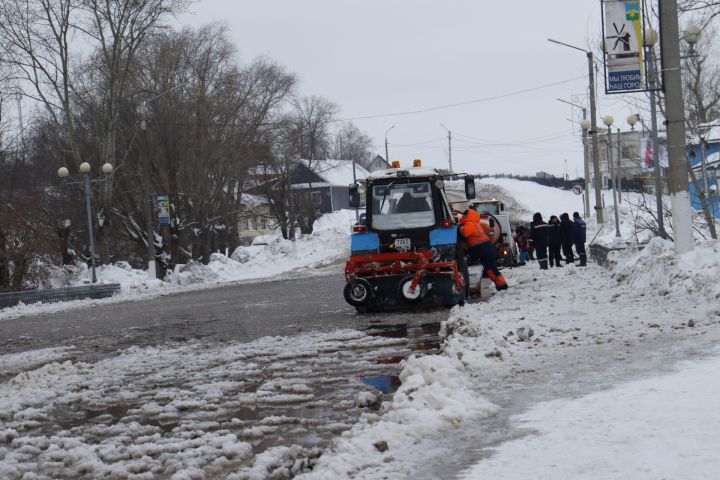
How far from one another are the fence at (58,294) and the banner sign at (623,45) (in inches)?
752

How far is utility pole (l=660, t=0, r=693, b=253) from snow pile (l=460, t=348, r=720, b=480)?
7.90 meters

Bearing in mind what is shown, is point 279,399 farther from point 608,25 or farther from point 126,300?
point 126,300

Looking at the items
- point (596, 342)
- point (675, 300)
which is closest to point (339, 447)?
point (596, 342)

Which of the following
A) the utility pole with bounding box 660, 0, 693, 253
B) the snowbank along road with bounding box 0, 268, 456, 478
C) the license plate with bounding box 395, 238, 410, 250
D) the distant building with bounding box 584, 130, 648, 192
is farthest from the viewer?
the distant building with bounding box 584, 130, 648, 192

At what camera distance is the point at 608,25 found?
1608 centimetres

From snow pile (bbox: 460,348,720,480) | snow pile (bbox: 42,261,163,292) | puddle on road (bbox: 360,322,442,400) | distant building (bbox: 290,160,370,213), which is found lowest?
puddle on road (bbox: 360,322,442,400)

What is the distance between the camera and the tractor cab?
17297mm

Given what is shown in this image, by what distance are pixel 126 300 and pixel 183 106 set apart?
19.5 meters

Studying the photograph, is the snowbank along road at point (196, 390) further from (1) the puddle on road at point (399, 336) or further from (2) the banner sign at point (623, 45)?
(2) the banner sign at point (623, 45)

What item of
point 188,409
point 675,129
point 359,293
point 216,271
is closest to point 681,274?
point 675,129

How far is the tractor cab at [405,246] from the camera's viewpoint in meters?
17.3

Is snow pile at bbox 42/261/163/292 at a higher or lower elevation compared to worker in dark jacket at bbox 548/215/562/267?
lower

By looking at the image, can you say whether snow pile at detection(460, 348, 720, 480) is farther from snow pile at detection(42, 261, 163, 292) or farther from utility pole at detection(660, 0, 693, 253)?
snow pile at detection(42, 261, 163, 292)

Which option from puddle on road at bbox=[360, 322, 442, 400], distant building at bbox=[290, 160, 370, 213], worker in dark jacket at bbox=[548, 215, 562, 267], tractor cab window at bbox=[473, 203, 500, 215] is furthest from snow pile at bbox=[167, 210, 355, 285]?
puddle on road at bbox=[360, 322, 442, 400]
